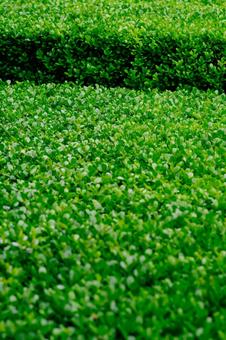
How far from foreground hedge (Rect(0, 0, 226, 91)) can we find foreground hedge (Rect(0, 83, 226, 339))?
1238 mm

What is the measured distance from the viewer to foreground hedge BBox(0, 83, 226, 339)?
9.23ft

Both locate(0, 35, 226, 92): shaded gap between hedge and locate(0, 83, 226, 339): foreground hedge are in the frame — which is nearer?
locate(0, 83, 226, 339): foreground hedge

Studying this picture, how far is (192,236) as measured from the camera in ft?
11.1

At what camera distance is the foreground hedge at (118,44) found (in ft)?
22.0

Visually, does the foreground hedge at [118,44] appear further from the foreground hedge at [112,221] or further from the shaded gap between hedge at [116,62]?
the foreground hedge at [112,221]

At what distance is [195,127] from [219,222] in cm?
152

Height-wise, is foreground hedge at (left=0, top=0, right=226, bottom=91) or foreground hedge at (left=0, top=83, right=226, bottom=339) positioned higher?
foreground hedge at (left=0, top=0, right=226, bottom=91)

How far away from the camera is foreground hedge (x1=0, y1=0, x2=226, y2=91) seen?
6691mm

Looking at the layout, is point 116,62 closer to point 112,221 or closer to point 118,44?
point 118,44

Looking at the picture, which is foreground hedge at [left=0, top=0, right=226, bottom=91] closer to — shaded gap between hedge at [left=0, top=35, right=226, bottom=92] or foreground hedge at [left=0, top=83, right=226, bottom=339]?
shaded gap between hedge at [left=0, top=35, right=226, bottom=92]

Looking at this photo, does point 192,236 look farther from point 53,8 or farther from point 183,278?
point 53,8

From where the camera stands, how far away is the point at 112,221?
11.7 feet

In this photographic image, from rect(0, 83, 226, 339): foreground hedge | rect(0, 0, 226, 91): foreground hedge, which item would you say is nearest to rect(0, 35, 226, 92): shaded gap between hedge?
rect(0, 0, 226, 91): foreground hedge

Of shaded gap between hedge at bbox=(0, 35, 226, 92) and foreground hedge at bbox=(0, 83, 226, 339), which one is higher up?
shaded gap between hedge at bbox=(0, 35, 226, 92)
